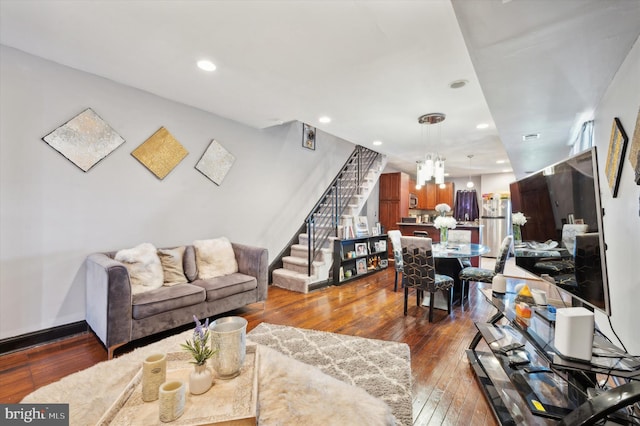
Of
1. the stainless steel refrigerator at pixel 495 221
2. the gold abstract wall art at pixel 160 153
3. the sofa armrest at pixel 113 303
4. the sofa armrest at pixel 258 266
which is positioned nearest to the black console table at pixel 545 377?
the sofa armrest at pixel 258 266

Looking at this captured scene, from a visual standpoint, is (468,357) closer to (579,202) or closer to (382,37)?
(579,202)

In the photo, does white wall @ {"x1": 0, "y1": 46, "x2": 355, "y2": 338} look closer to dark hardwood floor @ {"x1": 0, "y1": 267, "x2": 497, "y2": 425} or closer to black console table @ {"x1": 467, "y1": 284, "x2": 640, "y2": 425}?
dark hardwood floor @ {"x1": 0, "y1": 267, "x2": 497, "y2": 425}

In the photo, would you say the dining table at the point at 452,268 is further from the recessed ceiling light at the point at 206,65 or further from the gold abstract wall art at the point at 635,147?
the recessed ceiling light at the point at 206,65

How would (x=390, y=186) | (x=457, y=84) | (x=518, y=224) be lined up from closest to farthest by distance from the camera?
(x=518, y=224) → (x=457, y=84) → (x=390, y=186)

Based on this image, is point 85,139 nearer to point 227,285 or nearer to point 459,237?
point 227,285

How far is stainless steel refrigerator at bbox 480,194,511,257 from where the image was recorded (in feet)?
24.5

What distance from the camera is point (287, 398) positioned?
1162mm

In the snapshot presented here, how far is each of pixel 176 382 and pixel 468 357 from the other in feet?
7.51

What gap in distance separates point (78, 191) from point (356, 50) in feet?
9.91

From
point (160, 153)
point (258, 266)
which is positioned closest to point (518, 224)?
point (258, 266)

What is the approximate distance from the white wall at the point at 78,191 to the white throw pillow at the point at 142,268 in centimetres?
41

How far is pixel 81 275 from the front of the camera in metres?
2.70

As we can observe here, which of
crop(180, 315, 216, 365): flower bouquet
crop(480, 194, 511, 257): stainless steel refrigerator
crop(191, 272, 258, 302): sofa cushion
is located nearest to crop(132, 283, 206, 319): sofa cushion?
crop(191, 272, 258, 302): sofa cushion

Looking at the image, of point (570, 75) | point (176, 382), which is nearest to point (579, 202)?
point (570, 75)
